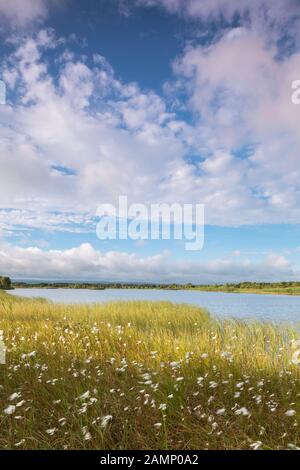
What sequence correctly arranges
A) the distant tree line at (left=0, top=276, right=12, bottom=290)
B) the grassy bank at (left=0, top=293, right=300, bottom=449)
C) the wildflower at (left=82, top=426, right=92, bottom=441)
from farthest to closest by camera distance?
1. the distant tree line at (left=0, top=276, right=12, bottom=290)
2. the grassy bank at (left=0, top=293, right=300, bottom=449)
3. the wildflower at (left=82, top=426, right=92, bottom=441)

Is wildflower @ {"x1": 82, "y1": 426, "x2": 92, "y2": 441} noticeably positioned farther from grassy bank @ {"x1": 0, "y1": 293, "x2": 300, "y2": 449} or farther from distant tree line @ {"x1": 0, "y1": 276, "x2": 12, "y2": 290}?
distant tree line @ {"x1": 0, "y1": 276, "x2": 12, "y2": 290}

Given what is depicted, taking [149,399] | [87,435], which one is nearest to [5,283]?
[149,399]

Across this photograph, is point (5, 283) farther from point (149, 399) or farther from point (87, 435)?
point (87, 435)

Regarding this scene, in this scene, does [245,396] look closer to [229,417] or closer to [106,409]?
[229,417]

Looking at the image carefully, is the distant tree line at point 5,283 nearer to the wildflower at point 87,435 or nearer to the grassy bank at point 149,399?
the grassy bank at point 149,399

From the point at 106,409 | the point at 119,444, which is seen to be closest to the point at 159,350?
the point at 106,409

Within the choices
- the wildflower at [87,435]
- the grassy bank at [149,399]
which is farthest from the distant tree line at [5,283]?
the wildflower at [87,435]

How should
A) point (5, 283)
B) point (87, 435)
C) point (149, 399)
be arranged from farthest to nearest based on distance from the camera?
point (5, 283) < point (149, 399) < point (87, 435)

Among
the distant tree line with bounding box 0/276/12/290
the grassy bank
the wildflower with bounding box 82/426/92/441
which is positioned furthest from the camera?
the distant tree line with bounding box 0/276/12/290

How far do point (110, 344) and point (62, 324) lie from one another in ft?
11.9

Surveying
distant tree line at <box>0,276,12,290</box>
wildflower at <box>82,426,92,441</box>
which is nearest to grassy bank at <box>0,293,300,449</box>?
wildflower at <box>82,426,92,441</box>

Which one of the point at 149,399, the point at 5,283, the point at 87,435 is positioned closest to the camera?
the point at 87,435

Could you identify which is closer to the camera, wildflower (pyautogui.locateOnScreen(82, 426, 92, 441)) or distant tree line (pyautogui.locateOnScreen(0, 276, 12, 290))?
wildflower (pyautogui.locateOnScreen(82, 426, 92, 441))

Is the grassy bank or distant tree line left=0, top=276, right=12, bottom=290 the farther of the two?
distant tree line left=0, top=276, right=12, bottom=290
